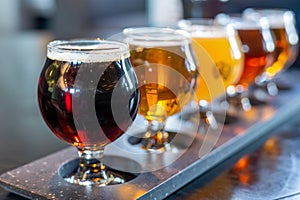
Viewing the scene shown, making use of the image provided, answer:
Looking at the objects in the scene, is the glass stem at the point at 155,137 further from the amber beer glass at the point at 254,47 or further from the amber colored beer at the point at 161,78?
the amber beer glass at the point at 254,47

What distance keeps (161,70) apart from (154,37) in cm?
5

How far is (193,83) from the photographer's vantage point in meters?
0.77

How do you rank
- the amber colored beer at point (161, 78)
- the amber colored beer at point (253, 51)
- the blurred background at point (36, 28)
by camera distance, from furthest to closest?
the amber colored beer at point (253, 51) → the blurred background at point (36, 28) → the amber colored beer at point (161, 78)

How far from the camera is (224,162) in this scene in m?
0.78

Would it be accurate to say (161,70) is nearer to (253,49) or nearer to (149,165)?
(149,165)

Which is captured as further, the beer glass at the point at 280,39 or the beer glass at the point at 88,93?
the beer glass at the point at 280,39

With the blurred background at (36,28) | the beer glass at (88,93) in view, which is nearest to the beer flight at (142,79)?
the beer glass at (88,93)

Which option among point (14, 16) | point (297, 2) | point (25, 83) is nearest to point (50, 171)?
point (25, 83)

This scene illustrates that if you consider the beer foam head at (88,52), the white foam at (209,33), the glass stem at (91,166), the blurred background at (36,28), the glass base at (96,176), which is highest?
the beer foam head at (88,52)

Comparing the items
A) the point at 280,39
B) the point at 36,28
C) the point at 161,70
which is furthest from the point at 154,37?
the point at 36,28

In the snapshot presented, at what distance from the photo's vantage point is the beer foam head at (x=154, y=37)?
2.41 feet

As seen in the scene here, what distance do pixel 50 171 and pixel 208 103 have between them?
1.28ft

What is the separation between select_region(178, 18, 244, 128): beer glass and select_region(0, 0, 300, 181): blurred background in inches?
10.7

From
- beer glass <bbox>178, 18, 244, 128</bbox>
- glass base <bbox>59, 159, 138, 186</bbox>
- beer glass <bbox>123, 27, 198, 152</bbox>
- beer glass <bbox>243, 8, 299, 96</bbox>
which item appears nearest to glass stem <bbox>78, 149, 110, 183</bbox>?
glass base <bbox>59, 159, 138, 186</bbox>
